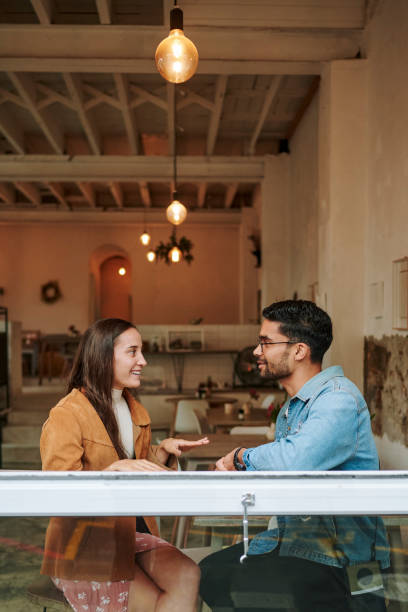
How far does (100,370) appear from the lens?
76.4 inches

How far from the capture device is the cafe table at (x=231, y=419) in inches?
197

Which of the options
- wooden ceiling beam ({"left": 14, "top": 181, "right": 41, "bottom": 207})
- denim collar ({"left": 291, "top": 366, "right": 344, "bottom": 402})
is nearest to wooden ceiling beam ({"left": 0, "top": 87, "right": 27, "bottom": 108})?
wooden ceiling beam ({"left": 14, "top": 181, "right": 41, "bottom": 207})

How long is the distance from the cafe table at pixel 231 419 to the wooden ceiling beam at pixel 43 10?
3616mm

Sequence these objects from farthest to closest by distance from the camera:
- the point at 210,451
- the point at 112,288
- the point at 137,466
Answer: the point at 112,288
the point at 210,451
the point at 137,466

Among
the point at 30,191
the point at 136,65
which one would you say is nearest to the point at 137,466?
the point at 136,65

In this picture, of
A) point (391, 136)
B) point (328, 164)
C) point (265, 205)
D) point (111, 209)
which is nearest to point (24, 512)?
point (391, 136)

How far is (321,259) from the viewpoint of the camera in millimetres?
4980

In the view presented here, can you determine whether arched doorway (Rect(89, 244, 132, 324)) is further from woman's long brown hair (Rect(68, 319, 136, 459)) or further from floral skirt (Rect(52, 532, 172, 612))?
floral skirt (Rect(52, 532, 172, 612))

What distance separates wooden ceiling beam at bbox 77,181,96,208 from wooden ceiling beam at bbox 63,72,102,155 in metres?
2.86

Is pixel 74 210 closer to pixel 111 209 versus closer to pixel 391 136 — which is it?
pixel 111 209

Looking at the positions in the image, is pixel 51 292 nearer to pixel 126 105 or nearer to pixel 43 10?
pixel 126 105

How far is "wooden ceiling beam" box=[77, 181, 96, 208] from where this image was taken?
1100 centimetres

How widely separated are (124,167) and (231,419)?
4.56 metres

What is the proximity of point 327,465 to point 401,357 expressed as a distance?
233cm
